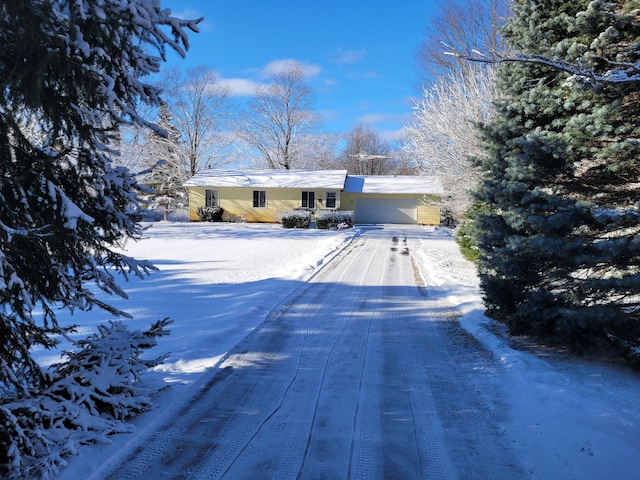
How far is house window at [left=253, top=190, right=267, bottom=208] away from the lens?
3175cm

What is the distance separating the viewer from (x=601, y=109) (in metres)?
4.61

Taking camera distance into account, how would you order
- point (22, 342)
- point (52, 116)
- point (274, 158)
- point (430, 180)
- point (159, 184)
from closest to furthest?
point (52, 116) < point (22, 342) < point (430, 180) < point (159, 184) < point (274, 158)

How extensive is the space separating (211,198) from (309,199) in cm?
766

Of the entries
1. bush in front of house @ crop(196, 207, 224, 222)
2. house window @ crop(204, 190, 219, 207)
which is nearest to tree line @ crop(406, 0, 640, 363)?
bush in front of house @ crop(196, 207, 224, 222)

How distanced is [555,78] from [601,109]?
112cm

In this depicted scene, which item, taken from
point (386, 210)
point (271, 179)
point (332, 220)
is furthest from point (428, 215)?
point (271, 179)

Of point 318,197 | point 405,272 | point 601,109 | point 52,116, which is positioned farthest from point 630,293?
point 318,197

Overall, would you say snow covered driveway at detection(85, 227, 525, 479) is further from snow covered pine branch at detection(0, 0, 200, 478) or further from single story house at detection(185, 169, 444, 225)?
single story house at detection(185, 169, 444, 225)

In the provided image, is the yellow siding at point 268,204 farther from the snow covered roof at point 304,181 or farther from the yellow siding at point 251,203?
the snow covered roof at point 304,181

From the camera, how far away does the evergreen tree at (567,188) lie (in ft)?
14.9

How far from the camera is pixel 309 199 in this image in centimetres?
3147

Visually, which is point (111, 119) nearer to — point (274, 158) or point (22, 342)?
point (22, 342)

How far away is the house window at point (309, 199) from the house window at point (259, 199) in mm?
2918

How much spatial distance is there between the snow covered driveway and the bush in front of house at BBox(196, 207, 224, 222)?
25.6m
